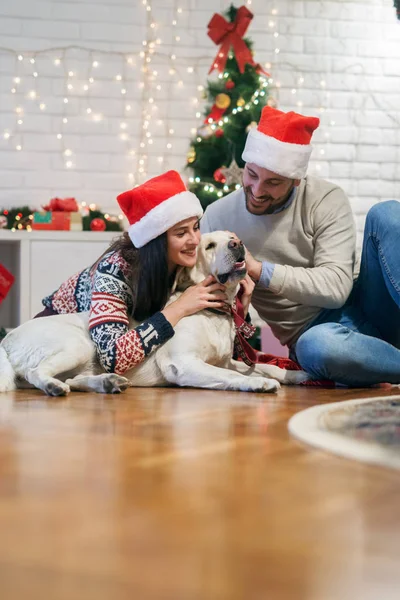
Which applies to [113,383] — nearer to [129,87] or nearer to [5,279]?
[5,279]

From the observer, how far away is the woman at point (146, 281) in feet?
7.82

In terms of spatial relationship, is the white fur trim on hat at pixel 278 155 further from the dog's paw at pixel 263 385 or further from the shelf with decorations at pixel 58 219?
the shelf with decorations at pixel 58 219

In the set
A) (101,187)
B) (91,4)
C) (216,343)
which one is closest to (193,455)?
(216,343)

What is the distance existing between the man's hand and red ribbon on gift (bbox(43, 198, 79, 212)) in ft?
7.48

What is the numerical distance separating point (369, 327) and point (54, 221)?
2.40 meters

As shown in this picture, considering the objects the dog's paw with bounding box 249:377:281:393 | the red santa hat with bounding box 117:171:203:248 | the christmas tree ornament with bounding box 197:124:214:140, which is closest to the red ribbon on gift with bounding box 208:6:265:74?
the christmas tree ornament with bounding box 197:124:214:140

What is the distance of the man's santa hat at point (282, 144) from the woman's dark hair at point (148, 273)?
476 millimetres

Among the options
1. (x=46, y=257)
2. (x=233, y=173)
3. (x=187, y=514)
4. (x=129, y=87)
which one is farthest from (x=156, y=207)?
(x=129, y=87)

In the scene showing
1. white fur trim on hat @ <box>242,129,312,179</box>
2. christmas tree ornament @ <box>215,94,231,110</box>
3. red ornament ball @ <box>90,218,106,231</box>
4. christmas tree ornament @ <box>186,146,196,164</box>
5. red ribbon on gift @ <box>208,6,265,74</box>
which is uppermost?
red ribbon on gift @ <box>208,6,265,74</box>

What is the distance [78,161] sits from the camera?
4.95 meters

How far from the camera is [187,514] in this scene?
1.03 metres

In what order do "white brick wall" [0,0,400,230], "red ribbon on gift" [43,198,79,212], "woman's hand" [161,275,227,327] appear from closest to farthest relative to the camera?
"woman's hand" [161,275,227,327] < "red ribbon on gift" [43,198,79,212] < "white brick wall" [0,0,400,230]

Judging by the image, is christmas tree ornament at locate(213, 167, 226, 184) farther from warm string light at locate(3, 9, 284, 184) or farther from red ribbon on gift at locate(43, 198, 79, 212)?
red ribbon on gift at locate(43, 198, 79, 212)

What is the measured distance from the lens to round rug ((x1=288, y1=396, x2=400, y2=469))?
4.59 ft
